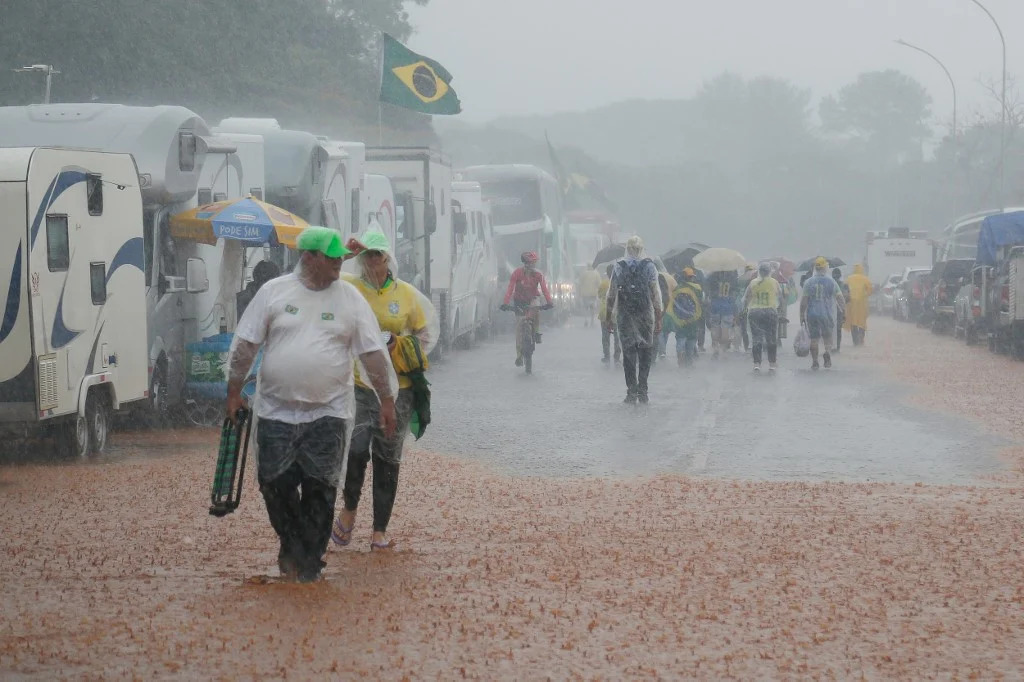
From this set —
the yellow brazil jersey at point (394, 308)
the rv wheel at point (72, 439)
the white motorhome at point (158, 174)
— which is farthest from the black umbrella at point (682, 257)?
the yellow brazil jersey at point (394, 308)

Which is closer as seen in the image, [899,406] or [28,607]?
[28,607]

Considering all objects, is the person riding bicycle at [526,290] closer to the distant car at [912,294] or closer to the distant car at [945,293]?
the distant car at [945,293]

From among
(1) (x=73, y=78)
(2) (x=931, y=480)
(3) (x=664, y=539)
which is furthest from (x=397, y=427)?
(1) (x=73, y=78)

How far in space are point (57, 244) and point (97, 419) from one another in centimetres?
175

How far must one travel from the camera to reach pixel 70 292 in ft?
44.4

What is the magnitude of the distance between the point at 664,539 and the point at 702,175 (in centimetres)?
13947

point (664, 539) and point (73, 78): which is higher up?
point (73, 78)

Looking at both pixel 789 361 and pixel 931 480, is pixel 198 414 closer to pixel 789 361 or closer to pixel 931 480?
pixel 931 480

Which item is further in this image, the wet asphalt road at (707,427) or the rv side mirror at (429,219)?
the rv side mirror at (429,219)

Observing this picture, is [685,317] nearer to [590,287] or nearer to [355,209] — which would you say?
[355,209]

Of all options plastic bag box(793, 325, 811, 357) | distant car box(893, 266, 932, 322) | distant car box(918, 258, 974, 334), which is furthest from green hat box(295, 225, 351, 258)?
distant car box(893, 266, 932, 322)

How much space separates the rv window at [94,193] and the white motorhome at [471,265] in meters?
14.7

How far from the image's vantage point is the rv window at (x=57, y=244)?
43.5 ft

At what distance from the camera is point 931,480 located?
12281 mm
